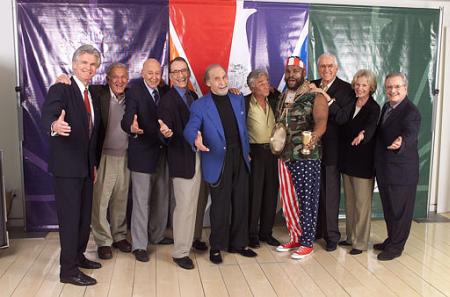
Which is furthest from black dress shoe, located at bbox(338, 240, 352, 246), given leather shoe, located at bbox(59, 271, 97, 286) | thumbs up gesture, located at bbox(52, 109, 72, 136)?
thumbs up gesture, located at bbox(52, 109, 72, 136)

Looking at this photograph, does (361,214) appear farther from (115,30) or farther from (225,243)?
(115,30)

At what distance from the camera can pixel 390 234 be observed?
376cm

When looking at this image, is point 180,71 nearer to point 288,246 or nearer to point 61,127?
point 61,127

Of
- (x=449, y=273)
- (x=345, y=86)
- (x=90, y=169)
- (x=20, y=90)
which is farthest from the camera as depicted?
(x=20, y=90)

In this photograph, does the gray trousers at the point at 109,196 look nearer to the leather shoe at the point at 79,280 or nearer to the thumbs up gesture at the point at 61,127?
the leather shoe at the point at 79,280

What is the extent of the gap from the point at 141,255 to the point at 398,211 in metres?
2.08

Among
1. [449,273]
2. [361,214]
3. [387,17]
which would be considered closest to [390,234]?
[361,214]

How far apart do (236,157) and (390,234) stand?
145 centimetres

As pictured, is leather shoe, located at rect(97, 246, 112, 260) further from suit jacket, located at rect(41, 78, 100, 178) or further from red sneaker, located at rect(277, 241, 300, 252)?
red sneaker, located at rect(277, 241, 300, 252)

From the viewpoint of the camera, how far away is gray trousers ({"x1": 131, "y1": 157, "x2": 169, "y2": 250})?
11.8 feet

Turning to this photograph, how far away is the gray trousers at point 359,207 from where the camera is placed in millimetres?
3754

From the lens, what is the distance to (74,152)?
2.98 m

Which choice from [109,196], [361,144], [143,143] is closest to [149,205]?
[109,196]

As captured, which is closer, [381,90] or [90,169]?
[90,169]
